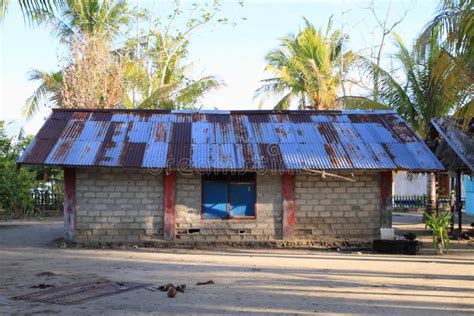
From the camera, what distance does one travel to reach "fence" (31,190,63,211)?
27.5 m

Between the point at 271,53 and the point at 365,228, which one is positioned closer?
the point at 365,228

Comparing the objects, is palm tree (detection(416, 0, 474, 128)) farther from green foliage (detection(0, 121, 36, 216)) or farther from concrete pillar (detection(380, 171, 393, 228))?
green foliage (detection(0, 121, 36, 216))

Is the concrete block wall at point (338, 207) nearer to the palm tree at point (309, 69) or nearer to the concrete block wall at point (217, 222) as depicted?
the concrete block wall at point (217, 222)

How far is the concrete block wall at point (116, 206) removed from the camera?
623 inches

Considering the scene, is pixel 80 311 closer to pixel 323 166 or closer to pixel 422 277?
pixel 422 277

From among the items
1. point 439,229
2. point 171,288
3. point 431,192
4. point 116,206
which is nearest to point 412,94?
point 431,192

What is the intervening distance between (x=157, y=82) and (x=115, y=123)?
1245 centimetres

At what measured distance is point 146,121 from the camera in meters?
17.9

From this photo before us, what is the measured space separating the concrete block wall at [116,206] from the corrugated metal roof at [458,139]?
871 centimetres

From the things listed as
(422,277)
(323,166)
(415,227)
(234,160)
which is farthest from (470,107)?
(415,227)

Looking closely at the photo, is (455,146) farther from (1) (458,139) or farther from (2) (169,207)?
(2) (169,207)

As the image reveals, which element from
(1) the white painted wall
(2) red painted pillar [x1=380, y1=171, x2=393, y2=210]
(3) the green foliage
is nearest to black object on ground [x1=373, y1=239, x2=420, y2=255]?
(2) red painted pillar [x1=380, y1=171, x2=393, y2=210]

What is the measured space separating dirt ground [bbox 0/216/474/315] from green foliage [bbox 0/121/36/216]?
27.5ft

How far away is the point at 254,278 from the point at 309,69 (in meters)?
17.5
